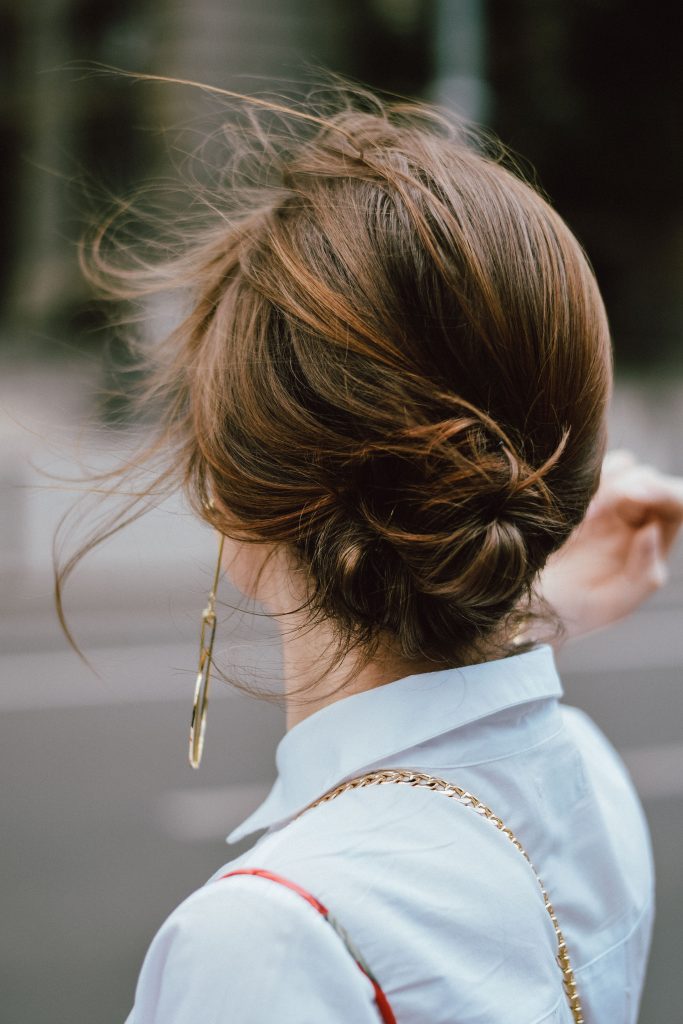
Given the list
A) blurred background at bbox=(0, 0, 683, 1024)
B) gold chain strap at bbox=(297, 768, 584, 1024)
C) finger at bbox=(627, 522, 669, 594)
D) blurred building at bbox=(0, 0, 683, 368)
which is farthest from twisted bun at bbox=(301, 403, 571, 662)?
blurred building at bbox=(0, 0, 683, 368)

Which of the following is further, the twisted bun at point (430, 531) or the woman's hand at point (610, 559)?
the woman's hand at point (610, 559)

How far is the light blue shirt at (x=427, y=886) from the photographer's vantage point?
2.22 ft

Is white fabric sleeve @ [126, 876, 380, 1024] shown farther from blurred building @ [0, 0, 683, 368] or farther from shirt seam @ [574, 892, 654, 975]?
blurred building @ [0, 0, 683, 368]

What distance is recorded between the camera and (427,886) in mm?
737

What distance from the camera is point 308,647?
94 cm

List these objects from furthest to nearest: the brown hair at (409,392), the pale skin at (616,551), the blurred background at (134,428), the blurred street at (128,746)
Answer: the blurred background at (134,428)
the blurred street at (128,746)
the pale skin at (616,551)
the brown hair at (409,392)

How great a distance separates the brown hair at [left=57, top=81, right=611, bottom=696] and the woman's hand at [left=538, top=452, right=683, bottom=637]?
34 cm

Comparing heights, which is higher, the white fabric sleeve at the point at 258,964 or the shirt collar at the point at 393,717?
the shirt collar at the point at 393,717

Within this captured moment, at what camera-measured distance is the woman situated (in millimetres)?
704

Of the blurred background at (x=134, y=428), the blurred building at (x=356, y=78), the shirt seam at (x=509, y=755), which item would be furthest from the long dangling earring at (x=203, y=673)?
the blurred building at (x=356, y=78)

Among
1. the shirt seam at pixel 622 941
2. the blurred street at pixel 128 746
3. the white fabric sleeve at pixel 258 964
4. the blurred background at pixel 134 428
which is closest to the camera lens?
the white fabric sleeve at pixel 258 964

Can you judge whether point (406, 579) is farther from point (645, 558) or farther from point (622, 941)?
point (645, 558)

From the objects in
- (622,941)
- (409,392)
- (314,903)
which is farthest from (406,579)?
(622,941)

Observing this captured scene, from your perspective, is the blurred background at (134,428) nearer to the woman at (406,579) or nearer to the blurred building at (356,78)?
the blurred building at (356,78)
